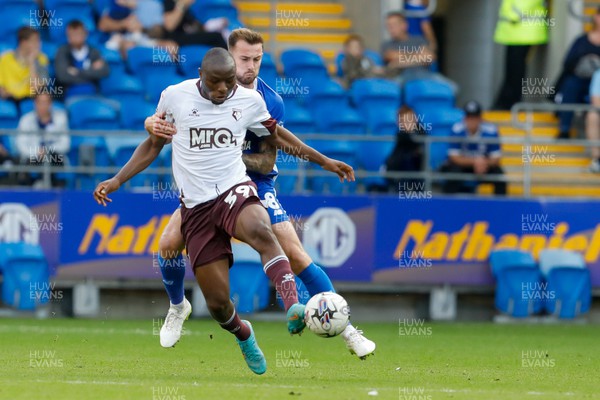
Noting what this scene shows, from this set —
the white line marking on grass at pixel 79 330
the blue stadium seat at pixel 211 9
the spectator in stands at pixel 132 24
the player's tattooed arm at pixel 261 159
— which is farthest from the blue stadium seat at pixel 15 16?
the player's tattooed arm at pixel 261 159

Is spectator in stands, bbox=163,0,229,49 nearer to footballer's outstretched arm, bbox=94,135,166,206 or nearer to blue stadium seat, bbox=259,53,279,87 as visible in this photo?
blue stadium seat, bbox=259,53,279,87

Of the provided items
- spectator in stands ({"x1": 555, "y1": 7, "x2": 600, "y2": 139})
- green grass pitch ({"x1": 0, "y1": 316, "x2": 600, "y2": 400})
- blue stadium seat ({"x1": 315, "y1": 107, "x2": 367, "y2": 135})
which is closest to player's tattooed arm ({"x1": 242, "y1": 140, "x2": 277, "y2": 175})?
green grass pitch ({"x1": 0, "y1": 316, "x2": 600, "y2": 400})

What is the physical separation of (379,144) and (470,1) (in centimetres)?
577

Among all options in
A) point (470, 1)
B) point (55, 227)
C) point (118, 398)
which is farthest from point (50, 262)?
point (470, 1)

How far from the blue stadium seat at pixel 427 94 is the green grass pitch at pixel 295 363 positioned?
412 cm

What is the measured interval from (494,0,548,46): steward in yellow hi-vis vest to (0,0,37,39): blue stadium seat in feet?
22.7

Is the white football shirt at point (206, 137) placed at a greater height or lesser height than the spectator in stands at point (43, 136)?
greater

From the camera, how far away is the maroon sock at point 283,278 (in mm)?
9586

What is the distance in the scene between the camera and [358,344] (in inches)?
405

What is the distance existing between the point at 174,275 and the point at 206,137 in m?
1.58

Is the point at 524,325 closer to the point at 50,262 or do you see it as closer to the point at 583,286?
the point at 583,286

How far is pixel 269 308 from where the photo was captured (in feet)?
56.0

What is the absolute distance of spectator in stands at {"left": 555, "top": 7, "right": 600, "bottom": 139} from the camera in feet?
64.3

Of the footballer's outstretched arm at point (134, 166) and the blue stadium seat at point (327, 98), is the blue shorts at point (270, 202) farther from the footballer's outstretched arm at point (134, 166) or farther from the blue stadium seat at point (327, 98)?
the blue stadium seat at point (327, 98)
